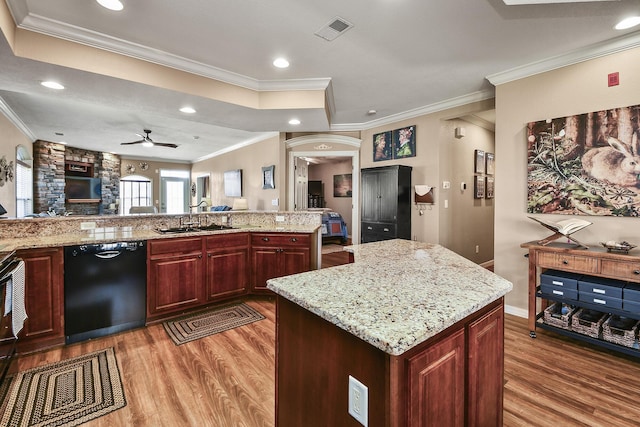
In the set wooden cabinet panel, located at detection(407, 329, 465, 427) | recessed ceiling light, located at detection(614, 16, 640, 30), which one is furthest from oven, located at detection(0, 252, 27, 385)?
recessed ceiling light, located at detection(614, 16, 640, 30)

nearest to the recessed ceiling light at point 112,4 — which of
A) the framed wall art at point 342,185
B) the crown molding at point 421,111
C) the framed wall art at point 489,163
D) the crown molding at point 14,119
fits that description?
the crown molding at point 14,119

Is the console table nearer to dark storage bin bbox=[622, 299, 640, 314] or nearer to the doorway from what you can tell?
dark storage bin bbox=[622, 299, 640, 314]

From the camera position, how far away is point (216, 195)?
28.8ft

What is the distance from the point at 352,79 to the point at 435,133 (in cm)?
168

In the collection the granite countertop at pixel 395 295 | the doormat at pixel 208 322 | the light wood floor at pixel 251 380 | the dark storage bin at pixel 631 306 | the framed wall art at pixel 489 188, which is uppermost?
the framed wall art at pixel 489 188

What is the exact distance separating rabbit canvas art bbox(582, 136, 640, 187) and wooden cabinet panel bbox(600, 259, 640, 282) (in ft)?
2.41

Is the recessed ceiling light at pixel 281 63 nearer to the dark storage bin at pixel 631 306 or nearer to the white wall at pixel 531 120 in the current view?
the white wall at pixel 531 120

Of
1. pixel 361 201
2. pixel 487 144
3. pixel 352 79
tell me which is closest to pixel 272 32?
pixel 352 79

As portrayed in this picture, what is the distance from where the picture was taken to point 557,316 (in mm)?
2564

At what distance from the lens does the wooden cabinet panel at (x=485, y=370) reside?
1068mm

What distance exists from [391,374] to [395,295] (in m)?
0.37

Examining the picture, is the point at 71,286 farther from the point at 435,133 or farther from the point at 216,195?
the point at 216,195

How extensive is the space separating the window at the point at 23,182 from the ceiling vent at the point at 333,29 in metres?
5.90

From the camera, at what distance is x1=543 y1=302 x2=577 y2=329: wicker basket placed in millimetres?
2512
